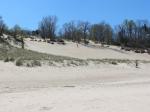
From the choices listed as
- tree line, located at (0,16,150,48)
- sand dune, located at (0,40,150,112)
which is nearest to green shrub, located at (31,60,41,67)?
sand dune, located at (0,40,150,112)

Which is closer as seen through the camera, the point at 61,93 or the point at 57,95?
the point at 57,95

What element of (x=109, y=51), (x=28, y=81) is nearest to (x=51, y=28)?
(x=109, y=51)

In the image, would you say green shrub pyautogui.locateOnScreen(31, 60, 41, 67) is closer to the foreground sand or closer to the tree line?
the foreground sand

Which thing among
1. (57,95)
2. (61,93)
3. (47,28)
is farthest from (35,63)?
(47,28)

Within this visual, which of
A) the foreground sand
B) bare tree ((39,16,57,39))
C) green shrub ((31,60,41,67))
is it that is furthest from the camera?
bare tree ((39,16,57,39))

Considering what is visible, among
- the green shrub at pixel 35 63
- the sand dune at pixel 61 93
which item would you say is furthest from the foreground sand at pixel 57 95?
the green shrub at pixel 35 63

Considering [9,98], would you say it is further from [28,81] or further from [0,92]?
[28,81]

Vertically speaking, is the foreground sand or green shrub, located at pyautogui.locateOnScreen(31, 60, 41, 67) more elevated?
green shrub, located at pyautogui.locateOnScreen(31, 60, 41, 67)

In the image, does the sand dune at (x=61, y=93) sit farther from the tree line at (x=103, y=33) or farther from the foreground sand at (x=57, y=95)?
the tree line at (x=103, y=33)

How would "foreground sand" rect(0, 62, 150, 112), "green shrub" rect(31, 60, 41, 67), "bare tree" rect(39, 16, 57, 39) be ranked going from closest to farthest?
"foreground sand" rect(0, 62, 150, 112), "green shrub" rect(31, 60, 41, 67), "bare tree" rect(39, 16, 57, 39)

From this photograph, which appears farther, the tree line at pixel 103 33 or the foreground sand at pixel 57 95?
the tree line at pixel 103 33

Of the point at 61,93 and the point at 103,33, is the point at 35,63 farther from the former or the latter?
the point at 103,33

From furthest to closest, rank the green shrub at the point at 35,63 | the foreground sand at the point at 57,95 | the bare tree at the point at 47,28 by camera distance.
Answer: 1. the bare tree at the point at 47,28
2. the green shrub at the point at 35,63
3. the foreground sand at the point at 57,95

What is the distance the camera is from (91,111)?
1146 centimetres
